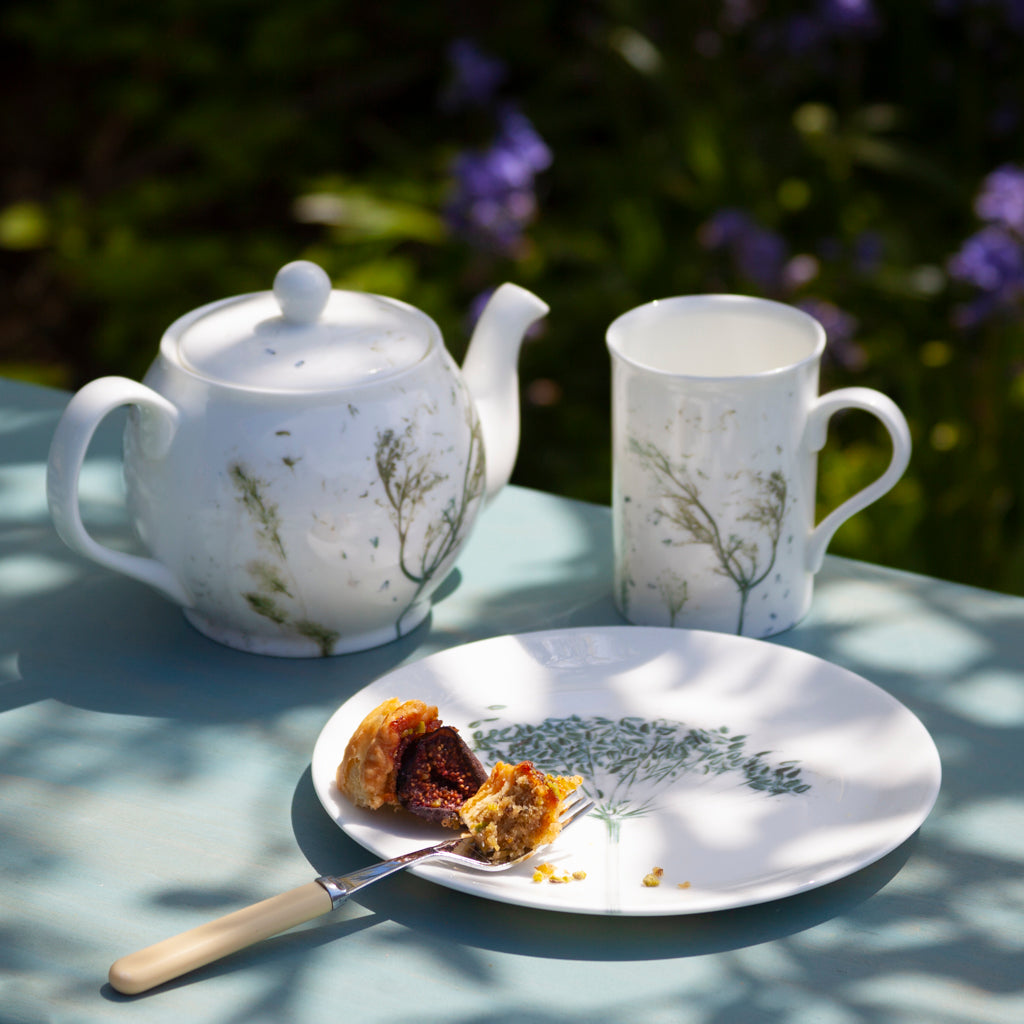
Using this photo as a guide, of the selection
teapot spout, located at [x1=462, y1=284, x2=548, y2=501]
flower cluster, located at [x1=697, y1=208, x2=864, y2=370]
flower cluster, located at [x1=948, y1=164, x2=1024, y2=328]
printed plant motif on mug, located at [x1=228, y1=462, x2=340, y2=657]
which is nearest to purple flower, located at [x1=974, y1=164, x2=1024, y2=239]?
flower cluster, located at [x1=948, y1=164, x2=1024, y2=328]

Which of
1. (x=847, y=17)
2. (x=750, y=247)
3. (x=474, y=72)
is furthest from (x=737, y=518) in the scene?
(x=474, y=72)

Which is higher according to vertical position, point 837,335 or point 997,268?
point 997,268

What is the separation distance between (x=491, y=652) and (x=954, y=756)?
277mm

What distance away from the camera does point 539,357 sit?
2.04 meters

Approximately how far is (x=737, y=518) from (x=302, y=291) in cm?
30

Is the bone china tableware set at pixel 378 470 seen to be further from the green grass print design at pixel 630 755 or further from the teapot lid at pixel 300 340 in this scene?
the green grass print design at pixel 630 755

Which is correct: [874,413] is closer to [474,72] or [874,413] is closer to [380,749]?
[380,749]

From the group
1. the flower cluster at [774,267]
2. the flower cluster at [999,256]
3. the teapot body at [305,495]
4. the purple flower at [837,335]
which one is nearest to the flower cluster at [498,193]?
the flower cluster at [774,267]

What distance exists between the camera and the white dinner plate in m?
0.63

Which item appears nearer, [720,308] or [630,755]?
[630,755]

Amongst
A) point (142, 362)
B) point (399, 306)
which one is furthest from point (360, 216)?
point (399, 306)

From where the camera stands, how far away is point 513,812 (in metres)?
0.64

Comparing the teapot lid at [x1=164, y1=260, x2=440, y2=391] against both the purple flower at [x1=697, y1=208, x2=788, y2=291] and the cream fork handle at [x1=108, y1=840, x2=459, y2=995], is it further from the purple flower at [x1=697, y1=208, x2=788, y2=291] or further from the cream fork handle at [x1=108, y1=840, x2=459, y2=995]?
the purple flower at [x1=697, y1=208, x2=788, y2=291]

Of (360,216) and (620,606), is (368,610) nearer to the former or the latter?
(620,606)
